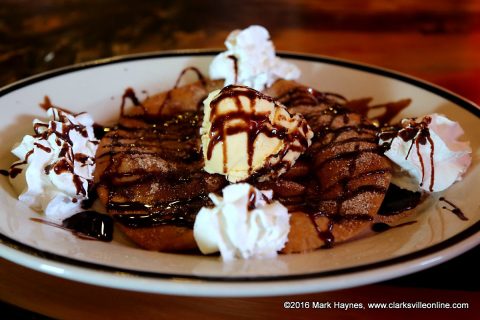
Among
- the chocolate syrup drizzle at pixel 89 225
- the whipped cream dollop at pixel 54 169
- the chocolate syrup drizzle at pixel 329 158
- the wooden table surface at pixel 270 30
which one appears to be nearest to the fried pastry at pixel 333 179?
the chocolate syrup drizzle at pixel 329 158

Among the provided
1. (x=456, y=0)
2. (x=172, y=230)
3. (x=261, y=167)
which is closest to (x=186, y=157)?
(x=261, y=167)

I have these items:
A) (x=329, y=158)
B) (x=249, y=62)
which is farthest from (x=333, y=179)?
(x=249, y=62)

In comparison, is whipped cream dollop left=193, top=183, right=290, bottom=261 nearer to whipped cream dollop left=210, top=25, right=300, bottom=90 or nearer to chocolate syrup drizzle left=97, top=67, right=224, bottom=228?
chocolate syrup drizzle left=97, top=67, right=224, bottom=228

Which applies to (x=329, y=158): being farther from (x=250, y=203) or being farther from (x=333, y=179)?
(x=250, y=203)

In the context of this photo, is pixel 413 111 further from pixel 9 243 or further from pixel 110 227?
pixel 9 243

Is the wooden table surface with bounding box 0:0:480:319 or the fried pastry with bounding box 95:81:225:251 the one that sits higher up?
the wooden table surface with bounding box 0:0:480:319

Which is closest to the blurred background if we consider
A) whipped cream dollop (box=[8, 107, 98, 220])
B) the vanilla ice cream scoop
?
whipped cream dollop (box=[8, 107, 98, 220])
